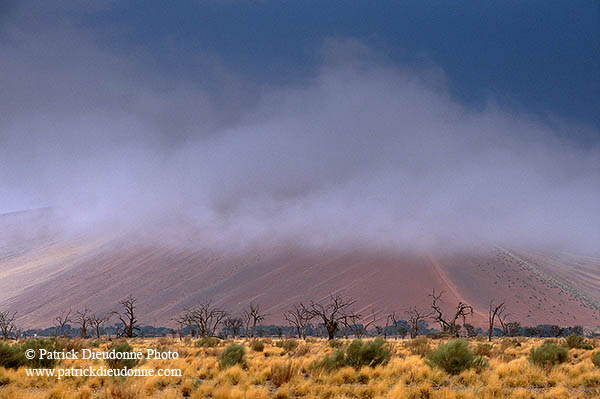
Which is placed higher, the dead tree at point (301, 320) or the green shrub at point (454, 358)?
the green shrub at point (454, 358)

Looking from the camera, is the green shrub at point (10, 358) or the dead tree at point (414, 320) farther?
the dead tree at point (414, 320)

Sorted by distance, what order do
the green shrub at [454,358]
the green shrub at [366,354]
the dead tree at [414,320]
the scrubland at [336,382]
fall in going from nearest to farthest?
1. the scrubland at [336,382]
2. the green shrub at [454,358]
3. the green shrub at [366,354]
4. the dead tree at [414,320]

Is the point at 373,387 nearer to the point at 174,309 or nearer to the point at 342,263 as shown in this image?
the point at 174,309

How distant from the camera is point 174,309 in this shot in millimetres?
114062

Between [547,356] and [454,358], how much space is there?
4399mm

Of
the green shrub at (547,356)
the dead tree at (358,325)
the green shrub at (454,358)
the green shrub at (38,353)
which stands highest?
the green shrub at (38,353)

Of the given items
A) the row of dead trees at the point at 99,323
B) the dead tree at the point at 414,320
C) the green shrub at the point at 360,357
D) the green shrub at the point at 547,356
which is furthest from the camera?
the dead tree at the point at 414,320

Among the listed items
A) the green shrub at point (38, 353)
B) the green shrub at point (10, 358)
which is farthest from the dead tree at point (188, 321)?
the green shrub at point (10, 358)

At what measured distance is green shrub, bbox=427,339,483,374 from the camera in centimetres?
1330

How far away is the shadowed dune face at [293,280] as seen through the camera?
104 m

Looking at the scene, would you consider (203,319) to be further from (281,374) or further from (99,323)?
(281,374)

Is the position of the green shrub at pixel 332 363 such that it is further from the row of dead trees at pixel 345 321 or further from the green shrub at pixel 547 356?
the row of dead trees at pixel 345 321

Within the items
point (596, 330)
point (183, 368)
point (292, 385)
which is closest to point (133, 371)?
point (183, 368)

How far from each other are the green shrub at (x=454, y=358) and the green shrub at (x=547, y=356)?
107 inches
